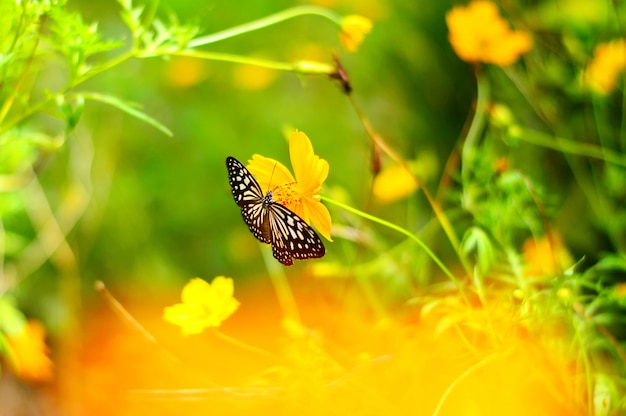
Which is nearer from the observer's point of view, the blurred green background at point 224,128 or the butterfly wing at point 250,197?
the butterfly wing at point 250,197

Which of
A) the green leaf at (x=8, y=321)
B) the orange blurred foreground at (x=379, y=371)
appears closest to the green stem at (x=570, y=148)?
the orange blurred foreground at (x=379, y=371)

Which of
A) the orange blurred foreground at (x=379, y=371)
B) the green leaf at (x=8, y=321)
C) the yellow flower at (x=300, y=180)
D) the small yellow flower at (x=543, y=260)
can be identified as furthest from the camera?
the green leaf at (x=8, y=321)

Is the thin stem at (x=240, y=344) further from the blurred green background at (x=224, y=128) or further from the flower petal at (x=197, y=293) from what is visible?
the blurred green background at (x=224, y=128)

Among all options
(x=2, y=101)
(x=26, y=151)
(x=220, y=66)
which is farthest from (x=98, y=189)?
(x=2, y=101)

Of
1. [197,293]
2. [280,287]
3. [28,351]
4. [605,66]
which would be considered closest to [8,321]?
[28,351]

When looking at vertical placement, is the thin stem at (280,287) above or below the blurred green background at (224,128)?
below

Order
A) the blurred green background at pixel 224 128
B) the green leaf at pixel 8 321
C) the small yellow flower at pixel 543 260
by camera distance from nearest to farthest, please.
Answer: the small yellow flower at pixel 543 260 → the green leaf at pixel 8 321 → the blurred green background at pixel 224 128

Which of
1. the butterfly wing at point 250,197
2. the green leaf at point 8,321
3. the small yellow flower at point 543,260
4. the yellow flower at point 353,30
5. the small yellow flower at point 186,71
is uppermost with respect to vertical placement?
the small yellow flower at point 186,71
